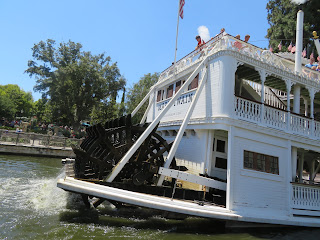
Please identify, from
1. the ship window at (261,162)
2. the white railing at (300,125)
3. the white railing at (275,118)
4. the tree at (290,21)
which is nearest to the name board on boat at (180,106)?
the white railing at (275,118)

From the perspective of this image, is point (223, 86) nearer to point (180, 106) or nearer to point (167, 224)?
point (180, 106)

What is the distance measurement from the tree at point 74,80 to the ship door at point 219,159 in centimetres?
2498

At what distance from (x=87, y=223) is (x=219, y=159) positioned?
Answer: 434cm

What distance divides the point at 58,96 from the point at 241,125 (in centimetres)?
2809

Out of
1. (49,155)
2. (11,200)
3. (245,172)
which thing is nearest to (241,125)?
(245,172)

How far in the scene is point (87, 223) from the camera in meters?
5.76

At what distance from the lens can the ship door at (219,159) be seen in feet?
25.0

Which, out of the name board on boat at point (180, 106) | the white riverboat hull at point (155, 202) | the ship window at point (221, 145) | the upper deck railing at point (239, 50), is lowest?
the white riverboat hull at point (155, 202)

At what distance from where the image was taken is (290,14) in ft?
84.0

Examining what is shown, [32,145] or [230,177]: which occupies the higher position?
[32,145]

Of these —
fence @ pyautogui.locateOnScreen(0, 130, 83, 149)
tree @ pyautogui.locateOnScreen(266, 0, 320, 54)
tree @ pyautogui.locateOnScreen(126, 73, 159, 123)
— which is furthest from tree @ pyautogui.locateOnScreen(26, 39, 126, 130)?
tree @ pyautogui.locateOnScreen(266, 0, 320, 54)

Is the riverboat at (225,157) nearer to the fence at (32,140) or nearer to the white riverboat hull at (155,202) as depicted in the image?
the white riverboat hull at (155,202)

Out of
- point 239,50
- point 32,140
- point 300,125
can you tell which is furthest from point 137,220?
point 32,140

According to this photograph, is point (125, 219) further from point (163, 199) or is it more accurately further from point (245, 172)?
point (245, 172)
